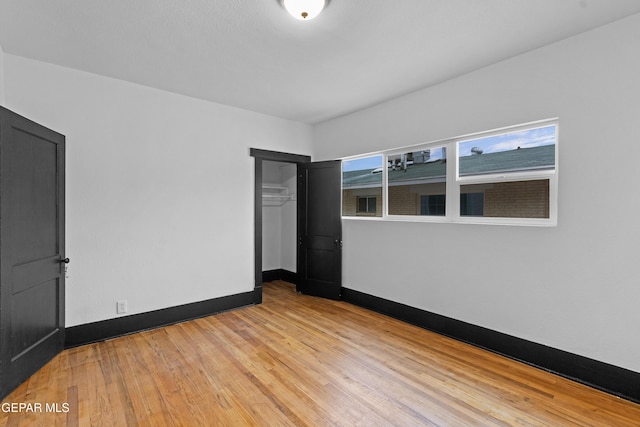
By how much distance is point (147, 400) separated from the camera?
222 cm

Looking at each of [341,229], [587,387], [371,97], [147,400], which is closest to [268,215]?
A: [341,229]

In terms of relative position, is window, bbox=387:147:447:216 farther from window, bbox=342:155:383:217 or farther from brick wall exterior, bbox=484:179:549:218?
brick wall exterior, bbox=484:179:549:218

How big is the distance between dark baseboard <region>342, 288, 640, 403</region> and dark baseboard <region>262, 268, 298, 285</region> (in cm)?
230

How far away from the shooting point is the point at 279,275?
19.8 feet

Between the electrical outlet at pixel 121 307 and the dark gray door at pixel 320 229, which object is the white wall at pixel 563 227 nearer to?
the dark gray door at pixel 320 229

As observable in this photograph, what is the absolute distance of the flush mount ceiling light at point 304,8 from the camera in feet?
6.47

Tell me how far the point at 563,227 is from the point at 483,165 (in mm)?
934

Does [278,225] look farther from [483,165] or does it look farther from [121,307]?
[483,165]

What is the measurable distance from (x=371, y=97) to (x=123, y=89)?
9.46ft

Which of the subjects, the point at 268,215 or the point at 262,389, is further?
the point at 268,215

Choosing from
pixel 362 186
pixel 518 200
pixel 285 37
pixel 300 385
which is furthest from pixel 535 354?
pixel 285 37

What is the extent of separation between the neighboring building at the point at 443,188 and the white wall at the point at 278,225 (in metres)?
1.43

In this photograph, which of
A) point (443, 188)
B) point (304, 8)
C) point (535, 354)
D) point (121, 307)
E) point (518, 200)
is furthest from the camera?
point (443, 188)

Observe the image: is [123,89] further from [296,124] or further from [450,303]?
[450,303]
